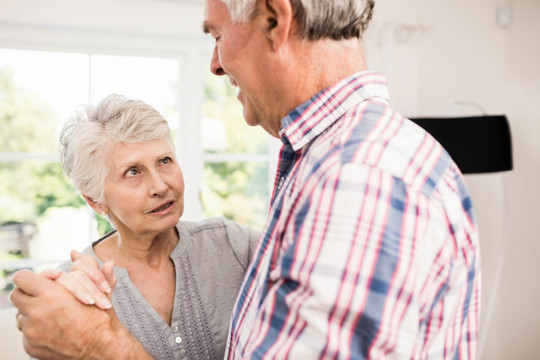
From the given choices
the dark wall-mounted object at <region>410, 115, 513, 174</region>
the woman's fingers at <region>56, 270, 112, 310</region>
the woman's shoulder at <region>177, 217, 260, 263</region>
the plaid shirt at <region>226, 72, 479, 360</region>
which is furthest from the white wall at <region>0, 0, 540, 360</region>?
the plaid shirt at <region>226, 72, 479, 360</region>

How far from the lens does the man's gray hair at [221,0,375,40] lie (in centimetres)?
72

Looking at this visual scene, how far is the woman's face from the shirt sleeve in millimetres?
885

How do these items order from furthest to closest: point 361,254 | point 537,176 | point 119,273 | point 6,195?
point 537,176, point 6,195, point 119,273, point 361,254

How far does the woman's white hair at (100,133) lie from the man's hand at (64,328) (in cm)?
51

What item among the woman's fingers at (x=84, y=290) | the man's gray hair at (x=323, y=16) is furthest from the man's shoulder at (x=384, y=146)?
the woman's fingers at (x=84, y=290)

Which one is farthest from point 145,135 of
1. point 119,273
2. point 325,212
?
point 325,212

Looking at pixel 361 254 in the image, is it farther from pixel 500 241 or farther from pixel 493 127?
pixel 500 241

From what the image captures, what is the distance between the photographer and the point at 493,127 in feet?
8.29

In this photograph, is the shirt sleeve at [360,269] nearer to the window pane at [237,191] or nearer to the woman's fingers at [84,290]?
the woman's fingers at [84,290]

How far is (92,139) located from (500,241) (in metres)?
2.68

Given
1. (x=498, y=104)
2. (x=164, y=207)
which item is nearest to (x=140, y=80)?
(x=164, y=207)

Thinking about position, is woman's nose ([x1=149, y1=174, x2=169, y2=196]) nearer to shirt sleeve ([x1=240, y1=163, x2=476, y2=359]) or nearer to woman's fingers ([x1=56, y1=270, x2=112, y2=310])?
woman's fingers ([x1=56, y1=270, x2=112, y2=310])

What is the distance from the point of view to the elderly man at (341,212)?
1.93 ft

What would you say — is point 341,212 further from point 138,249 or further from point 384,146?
point 138,249
